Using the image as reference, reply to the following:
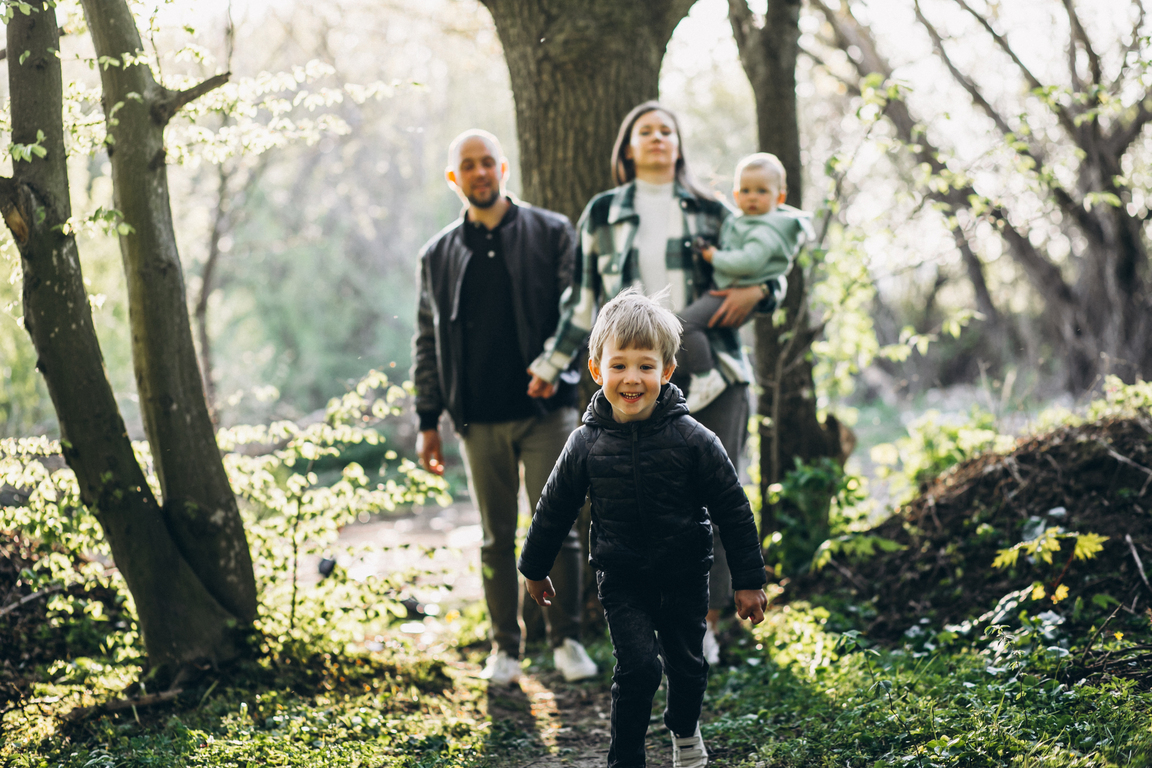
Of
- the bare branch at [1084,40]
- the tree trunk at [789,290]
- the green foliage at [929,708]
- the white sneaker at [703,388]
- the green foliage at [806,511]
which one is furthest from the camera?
the bare branch at [1084,40]

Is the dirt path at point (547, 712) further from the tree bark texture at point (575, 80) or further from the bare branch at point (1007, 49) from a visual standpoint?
the bare branch at point (1007, 49)

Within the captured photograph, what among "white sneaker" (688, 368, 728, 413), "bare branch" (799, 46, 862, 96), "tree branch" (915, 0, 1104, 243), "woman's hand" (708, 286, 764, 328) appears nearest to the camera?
"white sneaker" (688, 368, 728, 413)

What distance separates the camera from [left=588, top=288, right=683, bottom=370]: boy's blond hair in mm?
2477

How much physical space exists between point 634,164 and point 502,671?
7.58 feet

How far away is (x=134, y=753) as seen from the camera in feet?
8.99

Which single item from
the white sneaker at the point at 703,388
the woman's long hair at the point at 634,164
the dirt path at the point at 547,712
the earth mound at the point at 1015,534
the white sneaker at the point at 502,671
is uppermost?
the woman's long hair at the point at 634,164

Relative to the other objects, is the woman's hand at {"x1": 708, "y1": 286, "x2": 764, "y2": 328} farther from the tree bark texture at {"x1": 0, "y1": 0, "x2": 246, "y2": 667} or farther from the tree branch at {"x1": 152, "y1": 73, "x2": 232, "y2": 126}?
the tree bark texture at {"x1": 0, "y1": 0, "x2": 246, "y2": 667}

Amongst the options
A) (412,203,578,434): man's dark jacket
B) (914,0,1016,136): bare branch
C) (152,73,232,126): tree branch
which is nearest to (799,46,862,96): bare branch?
(914,0,1016,136): bare branch

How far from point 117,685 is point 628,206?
8.94 ft

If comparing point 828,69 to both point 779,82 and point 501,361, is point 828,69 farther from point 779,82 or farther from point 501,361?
point 501,361

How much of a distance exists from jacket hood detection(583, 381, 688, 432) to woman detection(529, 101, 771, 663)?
107cm

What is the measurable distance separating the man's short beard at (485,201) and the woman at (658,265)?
0.42m

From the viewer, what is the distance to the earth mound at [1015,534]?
3.60 m

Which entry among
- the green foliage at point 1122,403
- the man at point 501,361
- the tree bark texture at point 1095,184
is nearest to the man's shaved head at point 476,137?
the man at point 501,361
